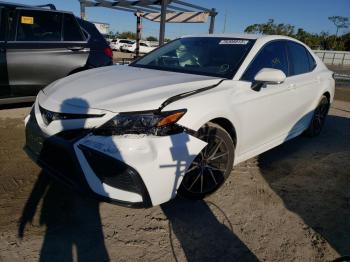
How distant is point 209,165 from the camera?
10.2 feet

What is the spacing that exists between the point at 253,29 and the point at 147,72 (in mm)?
78030

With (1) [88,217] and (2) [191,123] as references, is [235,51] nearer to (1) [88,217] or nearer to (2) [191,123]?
(2) [191,123]

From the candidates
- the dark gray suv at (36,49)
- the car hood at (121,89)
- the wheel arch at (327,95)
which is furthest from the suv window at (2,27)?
the wheel arch at (327,95)

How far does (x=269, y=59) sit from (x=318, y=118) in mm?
2136

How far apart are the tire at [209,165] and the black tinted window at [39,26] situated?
3.83 m

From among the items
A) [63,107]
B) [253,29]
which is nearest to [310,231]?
[63,107]

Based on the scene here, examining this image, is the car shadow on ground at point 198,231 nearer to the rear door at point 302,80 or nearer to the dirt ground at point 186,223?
the dirt ground at point 186,223

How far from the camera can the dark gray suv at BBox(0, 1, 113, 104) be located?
5.10m

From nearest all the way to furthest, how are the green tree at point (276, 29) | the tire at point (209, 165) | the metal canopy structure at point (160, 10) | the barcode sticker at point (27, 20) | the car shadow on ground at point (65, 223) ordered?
the car shadow on ground at point (65, 223)
the tire at point (209, 165)
the barcode sticker at point (27, 20)
the metal canopy structure at point (160, 10)
the green tree at point (276, 29)

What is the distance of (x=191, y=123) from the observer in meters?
2.67

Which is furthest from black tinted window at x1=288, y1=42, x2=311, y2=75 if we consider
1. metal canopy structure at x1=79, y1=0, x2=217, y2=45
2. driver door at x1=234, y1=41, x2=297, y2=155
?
metal canopy structure at x1=79, y1=0, x2=217, y2=45

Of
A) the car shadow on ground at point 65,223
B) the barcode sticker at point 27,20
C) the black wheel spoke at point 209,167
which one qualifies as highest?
the barcode sticker at point 27,20

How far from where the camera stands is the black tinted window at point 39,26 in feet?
17.2

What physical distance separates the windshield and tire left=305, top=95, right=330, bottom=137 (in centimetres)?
213
